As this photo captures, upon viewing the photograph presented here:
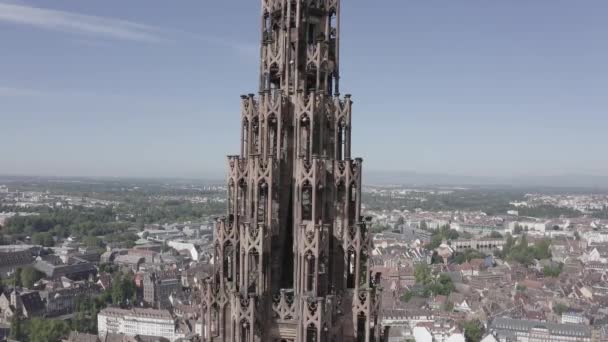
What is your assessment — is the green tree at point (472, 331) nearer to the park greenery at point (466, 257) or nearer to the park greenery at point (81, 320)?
the park greenery at point (81, 320)

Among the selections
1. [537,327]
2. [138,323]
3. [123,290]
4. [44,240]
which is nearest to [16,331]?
[138,323]

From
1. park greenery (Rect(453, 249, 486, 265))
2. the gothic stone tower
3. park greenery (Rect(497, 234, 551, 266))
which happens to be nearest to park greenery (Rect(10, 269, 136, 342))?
the gothic stone tower

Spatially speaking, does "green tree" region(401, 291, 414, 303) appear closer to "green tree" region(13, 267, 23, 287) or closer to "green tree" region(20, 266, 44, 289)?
"green tree" region(20, 266, 44, 289)

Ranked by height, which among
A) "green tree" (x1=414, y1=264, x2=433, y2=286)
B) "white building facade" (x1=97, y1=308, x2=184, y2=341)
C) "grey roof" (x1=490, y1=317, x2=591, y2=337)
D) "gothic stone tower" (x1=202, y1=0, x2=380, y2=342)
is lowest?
"white building facade" (x1=97, y1=308, x2=184, y2=341)

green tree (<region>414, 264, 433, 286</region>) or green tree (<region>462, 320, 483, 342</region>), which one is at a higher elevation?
green tree (<region>414, 264, 433, 286</region>)

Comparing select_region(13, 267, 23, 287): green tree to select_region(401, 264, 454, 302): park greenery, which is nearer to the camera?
select_region(401, 264, 454, 302): park greenery

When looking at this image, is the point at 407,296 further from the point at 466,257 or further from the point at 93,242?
the point at 93,242

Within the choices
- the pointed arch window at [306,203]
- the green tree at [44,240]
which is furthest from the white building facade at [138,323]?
the green tree at [44,240]
